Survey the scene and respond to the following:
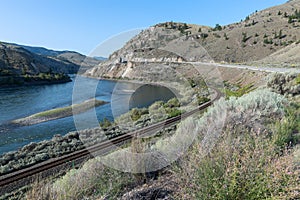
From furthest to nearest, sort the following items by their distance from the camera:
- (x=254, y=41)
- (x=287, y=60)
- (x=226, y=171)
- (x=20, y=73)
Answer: (x=20, y=73) < (x=254, y=41) < (x=287, y=60) < (x=226, y=171)

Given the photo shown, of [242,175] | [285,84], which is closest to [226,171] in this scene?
[242,175]

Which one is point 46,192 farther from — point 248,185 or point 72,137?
point 72,137

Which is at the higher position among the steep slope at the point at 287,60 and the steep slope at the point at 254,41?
the steep slope at the point at 254,41

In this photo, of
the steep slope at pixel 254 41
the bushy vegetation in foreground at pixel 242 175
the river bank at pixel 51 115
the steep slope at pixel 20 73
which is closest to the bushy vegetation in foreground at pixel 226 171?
the bushy vegetation in foreground at pixel 242 175

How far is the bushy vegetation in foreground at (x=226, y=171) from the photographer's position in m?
2.45

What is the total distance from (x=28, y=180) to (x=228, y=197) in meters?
6.45

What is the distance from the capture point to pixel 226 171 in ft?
8.30

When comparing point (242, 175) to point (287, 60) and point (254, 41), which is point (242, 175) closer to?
point (287, 60)

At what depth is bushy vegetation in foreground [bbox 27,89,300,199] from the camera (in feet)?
8.05

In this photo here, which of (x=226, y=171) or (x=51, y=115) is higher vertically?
(x=226, y=171)

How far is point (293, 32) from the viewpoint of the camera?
202 feet

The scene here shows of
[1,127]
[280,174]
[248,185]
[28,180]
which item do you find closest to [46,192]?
[248,185]

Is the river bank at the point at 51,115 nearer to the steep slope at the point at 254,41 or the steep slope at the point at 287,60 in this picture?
the steep slope at the point at 287,60

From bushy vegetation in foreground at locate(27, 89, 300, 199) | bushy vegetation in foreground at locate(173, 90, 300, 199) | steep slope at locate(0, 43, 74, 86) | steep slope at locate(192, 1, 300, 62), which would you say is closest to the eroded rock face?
bushy vegetation in foreground at locate(27, 89, 300, 199)
